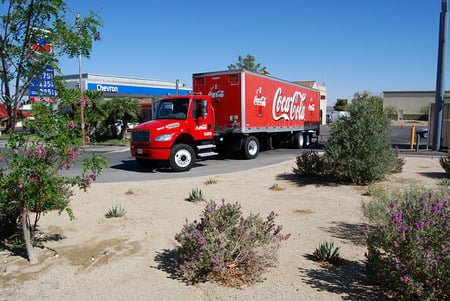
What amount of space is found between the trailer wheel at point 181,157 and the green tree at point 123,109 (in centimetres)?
1423

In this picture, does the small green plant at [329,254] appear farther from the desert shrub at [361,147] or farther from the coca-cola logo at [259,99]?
the coca-cola logo at [259,99]

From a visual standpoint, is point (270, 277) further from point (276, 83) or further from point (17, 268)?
point (276, 83)

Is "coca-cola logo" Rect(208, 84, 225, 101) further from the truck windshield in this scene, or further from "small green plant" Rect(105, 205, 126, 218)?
"small green plant" Rect(105, 205, 126, 218)

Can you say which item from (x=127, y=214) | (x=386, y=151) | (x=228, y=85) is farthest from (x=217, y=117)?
(x=127, y=214)

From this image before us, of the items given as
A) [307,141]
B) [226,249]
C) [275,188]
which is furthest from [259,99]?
[226,249]

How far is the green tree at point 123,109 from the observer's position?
84.6 feet

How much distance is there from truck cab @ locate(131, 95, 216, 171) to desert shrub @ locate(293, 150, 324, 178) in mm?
4300

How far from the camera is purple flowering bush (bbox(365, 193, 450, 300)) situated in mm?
3131

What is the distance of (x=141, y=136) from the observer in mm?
12625

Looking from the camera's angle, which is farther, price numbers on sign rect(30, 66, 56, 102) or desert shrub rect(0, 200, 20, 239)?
desert shrub rect(0, 200, 20, 239)

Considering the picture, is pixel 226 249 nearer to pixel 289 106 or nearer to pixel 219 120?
pixel 219 120

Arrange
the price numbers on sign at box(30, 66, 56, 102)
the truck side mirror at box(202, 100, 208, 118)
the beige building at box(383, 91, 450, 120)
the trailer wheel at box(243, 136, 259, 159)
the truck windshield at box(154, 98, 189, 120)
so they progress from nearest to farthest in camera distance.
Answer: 1. the price numbers on sign at box(30, 66, 56, 102)
2. the truck windshield at box(154, 98, 189, 120)
3. the truck side mirror at box(202, 100, 208, 118)
4. the trailer wheel at box(243, 136, 259, 159)
5. the beige building at box(383, 91, 450, 120)

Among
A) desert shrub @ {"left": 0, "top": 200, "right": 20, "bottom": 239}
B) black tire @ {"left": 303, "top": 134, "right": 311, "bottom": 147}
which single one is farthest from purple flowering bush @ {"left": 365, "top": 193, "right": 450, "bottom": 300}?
black tire @ {"left": 303, "top": 134, "right": 311, "bottom": 147}

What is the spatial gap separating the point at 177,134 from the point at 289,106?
8.71 m
